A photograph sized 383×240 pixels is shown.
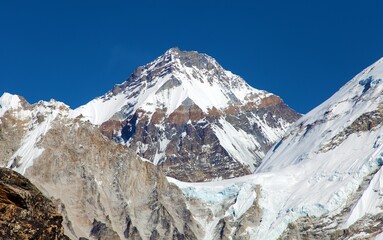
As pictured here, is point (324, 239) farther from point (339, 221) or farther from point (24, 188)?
point (24, 188)

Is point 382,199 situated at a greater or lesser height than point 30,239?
greater

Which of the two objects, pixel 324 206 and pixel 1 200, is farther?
pixel 324 206

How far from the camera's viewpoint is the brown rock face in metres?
19.3

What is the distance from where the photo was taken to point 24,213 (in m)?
19.6

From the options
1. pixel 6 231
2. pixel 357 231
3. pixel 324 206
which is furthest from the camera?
pixel 324 206

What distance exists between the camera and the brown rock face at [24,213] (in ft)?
63.4

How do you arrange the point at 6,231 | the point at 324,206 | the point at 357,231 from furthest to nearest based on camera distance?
the point at 324,206, the point at 357,231, the point at 6,231

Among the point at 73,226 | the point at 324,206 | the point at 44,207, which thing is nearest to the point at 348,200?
the point at 324,206

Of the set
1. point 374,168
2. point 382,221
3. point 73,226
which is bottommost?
point 382,221

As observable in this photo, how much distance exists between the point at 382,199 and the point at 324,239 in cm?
1551

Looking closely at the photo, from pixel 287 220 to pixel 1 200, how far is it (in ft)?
595

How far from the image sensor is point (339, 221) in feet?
627

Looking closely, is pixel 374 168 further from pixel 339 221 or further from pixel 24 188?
pixel 24 188

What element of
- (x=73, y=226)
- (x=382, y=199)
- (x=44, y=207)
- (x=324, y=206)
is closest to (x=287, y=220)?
(x=324, y=206)
